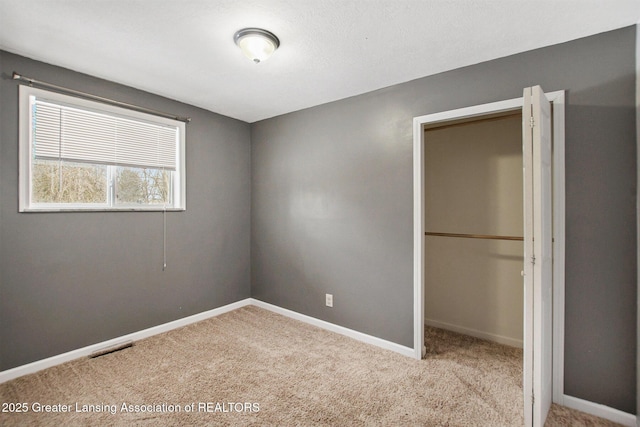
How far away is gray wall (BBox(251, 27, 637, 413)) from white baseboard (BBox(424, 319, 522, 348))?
0.85 meters

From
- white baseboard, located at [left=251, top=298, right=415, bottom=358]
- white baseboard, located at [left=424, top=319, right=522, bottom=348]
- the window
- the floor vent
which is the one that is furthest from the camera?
white baseboard, located at [left=424, top=319, right=522, bottom=348]

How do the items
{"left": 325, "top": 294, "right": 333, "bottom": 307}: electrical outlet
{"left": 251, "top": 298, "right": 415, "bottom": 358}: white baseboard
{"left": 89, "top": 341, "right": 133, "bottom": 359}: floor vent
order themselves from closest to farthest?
{"left": 89, "top": 341, "right": 133, "bottom": 359}: floor vent → {"left": 251, "top": 298, "right": 415, "bottom": 358}: white baseboard → {"left": 325, "top": 294, "right": 333, "bottom": 307}: electrical outlet

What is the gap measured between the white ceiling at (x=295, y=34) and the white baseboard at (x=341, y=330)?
7.94ft

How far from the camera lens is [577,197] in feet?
6.52

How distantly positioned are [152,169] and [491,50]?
3201mm

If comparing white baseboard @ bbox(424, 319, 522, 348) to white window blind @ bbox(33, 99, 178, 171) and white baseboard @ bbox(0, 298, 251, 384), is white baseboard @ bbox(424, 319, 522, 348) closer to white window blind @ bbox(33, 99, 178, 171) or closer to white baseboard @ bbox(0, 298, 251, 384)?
white baseboard @ bbox(0, 298, 251, 384)

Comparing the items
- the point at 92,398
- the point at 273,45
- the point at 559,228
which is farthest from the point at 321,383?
the point at 273,45

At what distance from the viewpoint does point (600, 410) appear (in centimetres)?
192

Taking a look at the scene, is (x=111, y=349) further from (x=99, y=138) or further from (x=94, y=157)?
(x=99, y=138)

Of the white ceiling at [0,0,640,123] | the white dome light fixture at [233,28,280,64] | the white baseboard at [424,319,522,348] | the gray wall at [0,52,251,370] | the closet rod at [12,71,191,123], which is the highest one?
the white ceiling at [0,0,640,123]

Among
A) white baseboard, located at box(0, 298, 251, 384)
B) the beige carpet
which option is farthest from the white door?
white baseboard, located at box(0, 298, 251, 384)

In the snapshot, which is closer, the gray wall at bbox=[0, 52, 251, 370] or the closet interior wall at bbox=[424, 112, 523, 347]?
the gray wall at bbox=[0, 52, 251, 370]

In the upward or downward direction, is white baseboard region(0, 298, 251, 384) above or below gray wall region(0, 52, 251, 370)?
below

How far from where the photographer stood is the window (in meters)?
2.37
